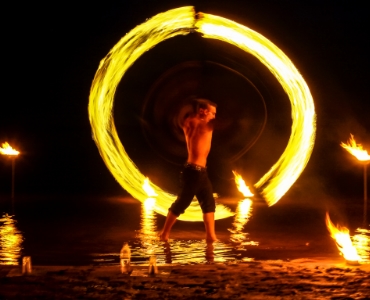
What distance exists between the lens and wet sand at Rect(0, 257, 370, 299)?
213 inches

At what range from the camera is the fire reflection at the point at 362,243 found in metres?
7.54

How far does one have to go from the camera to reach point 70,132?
16.4m

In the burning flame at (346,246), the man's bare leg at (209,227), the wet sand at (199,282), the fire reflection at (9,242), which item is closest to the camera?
the wet sand at (199,282)

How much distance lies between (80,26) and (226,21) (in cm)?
844

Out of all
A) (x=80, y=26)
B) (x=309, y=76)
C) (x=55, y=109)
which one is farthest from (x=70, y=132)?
(x=309, y=76)

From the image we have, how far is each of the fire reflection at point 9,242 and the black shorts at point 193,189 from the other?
1.82 m

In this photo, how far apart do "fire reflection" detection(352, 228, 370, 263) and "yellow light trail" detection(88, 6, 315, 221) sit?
88.5 inches

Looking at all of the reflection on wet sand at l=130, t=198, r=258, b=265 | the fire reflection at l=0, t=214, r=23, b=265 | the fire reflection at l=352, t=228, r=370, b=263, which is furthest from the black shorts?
the fire reflection at l=0, t=214, r=23, b=265

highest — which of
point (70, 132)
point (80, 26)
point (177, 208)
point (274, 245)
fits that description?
point (80, 26)

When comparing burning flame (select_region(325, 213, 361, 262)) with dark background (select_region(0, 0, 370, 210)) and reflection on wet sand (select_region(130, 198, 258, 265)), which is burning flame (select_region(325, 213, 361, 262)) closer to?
reflection on wet sand (select_region(130, 198, 258, 265))

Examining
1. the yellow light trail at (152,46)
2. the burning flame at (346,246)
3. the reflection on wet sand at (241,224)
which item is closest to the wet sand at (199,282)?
the burning flame at (346,246)

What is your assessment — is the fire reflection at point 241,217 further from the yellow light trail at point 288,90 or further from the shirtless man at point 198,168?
the yellow light trail at point 288,90

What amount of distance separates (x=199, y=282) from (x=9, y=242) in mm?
3206

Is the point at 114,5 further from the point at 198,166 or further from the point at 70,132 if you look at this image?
the point at 198,166
